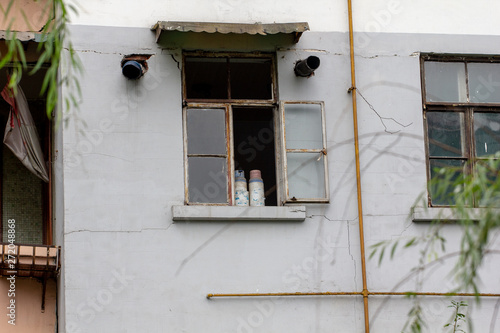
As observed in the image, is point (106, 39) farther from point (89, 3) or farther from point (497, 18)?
point (497, 18)

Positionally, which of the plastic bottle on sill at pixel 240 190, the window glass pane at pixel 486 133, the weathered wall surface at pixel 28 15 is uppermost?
the weathered wall surface at pixel 28 15

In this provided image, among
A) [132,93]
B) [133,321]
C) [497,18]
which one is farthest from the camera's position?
[497,18]

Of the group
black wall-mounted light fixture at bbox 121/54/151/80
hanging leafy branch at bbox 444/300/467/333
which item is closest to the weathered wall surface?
black wall-mounted light fixture at bbox 121/54/151/80

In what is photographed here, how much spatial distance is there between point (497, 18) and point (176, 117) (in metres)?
3.44

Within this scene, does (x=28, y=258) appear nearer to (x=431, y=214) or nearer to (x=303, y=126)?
(x=303, y=126)

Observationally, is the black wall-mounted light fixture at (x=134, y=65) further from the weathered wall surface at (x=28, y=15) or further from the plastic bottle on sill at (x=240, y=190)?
the plastic bottle on sill at (x=240, y=190)

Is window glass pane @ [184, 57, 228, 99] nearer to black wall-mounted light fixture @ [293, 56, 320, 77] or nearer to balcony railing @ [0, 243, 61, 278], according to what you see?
black wall-mounted light fixture @ [293, 56, 320, 77]

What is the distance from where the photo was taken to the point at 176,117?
8945 mm

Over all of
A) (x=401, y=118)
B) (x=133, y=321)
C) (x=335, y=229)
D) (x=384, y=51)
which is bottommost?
(x=133, y=321)

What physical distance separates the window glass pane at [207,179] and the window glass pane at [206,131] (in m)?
0.10

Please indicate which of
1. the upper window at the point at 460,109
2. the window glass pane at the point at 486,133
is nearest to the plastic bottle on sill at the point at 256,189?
the upper window at the point at 460,109

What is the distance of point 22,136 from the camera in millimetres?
9031

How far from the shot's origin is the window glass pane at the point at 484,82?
9602 millimetres

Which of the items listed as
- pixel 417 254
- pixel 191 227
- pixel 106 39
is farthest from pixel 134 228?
pixel 417 254
